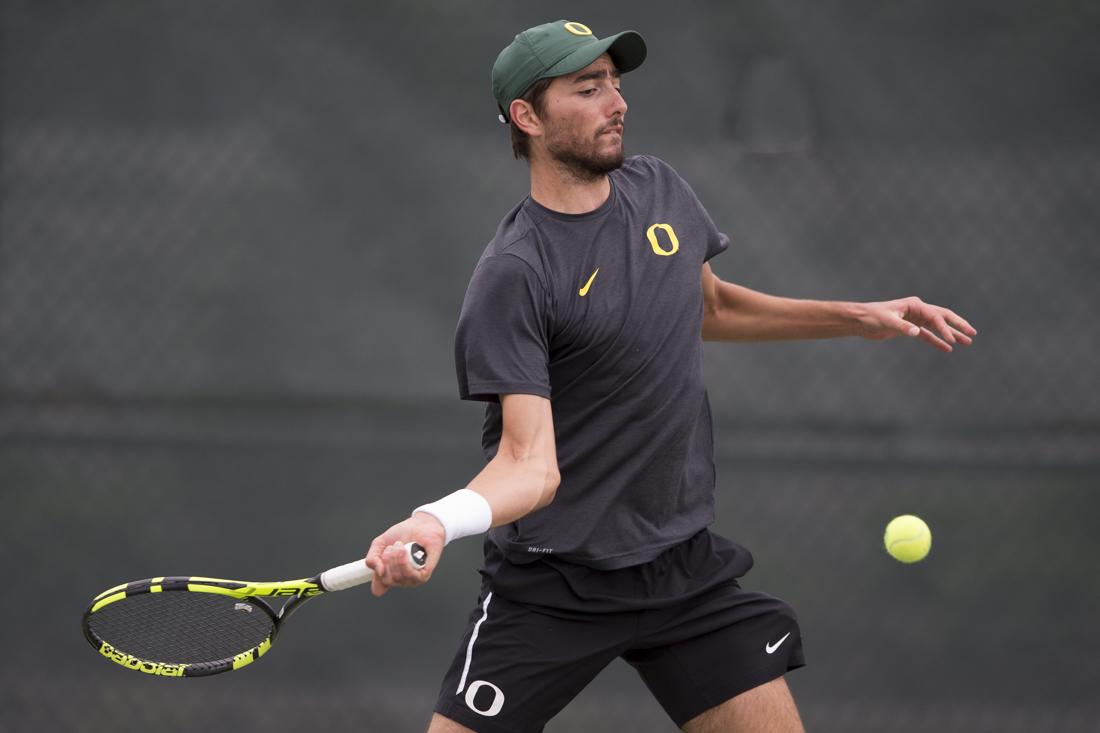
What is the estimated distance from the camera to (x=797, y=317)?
127 inches

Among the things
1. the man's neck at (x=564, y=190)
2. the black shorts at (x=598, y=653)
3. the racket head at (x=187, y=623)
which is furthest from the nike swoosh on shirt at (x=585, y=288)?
the racket head at (x=187, y=623)

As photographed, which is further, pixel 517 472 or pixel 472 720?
pixel 472 720

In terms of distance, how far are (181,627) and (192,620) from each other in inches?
1.5

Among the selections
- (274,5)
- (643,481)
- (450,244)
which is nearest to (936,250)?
(450,244)

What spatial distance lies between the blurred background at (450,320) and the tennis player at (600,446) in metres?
1.18

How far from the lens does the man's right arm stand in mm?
2492

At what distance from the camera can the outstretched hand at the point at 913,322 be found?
3039 millimetres

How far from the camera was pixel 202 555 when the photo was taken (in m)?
4.25

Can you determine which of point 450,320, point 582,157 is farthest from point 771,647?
point 450,320

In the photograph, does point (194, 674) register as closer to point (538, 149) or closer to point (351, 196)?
point (538, 149)

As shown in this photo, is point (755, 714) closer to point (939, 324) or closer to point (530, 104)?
point (939, 324)

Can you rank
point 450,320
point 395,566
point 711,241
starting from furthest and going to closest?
point 450,320, point 711,241, point 395,566

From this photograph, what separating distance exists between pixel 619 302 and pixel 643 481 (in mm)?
363

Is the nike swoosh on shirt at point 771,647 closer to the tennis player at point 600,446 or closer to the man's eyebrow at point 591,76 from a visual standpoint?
the tennis player at point 600,446
